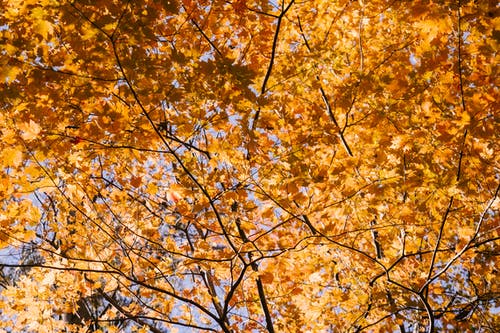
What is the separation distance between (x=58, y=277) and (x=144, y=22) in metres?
3.18

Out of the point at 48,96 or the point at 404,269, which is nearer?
the point at 48,96

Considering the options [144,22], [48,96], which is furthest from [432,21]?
[48,96]

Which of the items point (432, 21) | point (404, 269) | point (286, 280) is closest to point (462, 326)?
point (404, 269)

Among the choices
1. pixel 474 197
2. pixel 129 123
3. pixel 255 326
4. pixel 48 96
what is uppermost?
pixel 48 96

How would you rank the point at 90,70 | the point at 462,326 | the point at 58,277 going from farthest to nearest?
the point at 462,326
the point at 58,277
the point at 90,70

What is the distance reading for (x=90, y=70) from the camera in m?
2.81

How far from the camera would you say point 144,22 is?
8.14 ft

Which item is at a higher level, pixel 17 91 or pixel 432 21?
pixel 432 21

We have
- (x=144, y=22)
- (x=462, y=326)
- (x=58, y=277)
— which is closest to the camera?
(x=144, y=22)

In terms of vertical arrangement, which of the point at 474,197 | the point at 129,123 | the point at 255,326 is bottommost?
the point at 255,326

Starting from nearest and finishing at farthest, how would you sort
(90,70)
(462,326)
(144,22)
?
(144,22) < (90,70) < (462,326)

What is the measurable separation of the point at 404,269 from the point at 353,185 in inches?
86.1

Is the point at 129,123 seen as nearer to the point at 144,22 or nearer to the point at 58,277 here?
the point at 144,22

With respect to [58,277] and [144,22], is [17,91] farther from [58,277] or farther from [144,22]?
[58,277]
